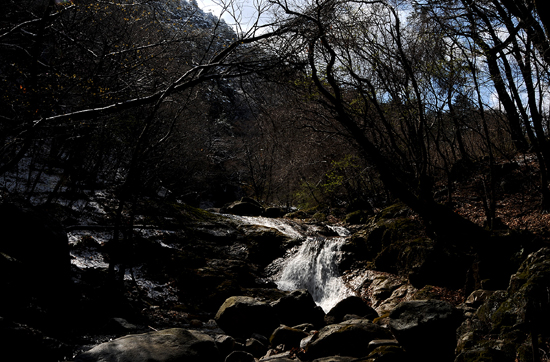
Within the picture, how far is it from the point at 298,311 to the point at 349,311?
1.10m

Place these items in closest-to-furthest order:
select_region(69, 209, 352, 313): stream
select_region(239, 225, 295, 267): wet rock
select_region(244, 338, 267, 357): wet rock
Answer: select_region(244, 338, 267, 357): wet rock, select_region(69, 209, 352, 313): stream, select_region(239, 225, 295, 267): wet rock

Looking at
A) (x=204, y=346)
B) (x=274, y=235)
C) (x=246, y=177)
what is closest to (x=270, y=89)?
(x=204, y=346)

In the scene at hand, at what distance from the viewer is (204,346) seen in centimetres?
479

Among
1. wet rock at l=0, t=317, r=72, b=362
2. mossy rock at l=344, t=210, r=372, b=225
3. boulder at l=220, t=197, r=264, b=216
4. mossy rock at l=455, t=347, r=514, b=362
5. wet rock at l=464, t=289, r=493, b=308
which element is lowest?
wet rock at l=464, t=289, r=493, b=308

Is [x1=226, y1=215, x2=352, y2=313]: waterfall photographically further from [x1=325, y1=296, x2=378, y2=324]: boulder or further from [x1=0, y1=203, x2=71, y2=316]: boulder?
[x1=0, y1=203, x2=71, y2=316]: boulder

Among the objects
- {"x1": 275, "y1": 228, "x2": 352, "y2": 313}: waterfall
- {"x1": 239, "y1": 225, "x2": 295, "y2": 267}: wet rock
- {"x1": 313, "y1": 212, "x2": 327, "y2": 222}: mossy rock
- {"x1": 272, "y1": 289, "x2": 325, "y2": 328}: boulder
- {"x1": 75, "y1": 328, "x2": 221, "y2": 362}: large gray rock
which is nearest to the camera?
{"x1": 75, "y1": 328, "x2": 221, "y2": 362}: large gray rock

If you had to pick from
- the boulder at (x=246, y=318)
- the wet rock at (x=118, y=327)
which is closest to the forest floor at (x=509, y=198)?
the boulder at (x=246, y=318)

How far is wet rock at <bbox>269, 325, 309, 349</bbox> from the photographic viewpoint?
6133 mm

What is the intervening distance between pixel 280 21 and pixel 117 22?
4.32 m

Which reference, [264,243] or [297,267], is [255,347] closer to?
[297,267]

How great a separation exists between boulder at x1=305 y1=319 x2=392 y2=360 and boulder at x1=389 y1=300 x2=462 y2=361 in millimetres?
544

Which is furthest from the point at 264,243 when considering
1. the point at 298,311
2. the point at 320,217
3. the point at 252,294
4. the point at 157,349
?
the point at 157,349

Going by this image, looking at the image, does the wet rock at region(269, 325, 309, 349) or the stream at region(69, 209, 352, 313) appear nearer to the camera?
the wet rock at region(269, 325, 309, 349)

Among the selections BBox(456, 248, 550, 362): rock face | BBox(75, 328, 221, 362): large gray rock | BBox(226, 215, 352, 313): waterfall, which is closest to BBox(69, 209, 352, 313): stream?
BBox(226, 215, 352, 313): waterfall
